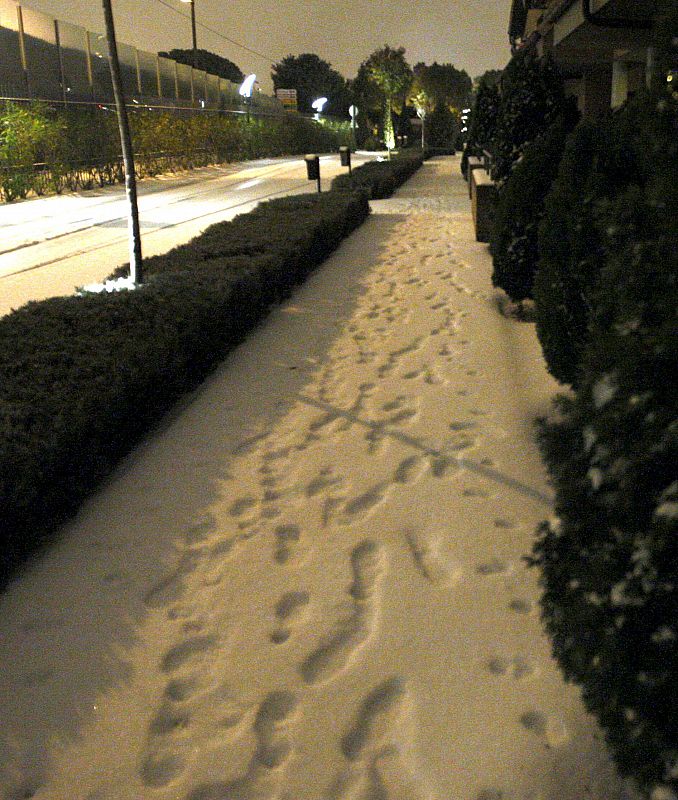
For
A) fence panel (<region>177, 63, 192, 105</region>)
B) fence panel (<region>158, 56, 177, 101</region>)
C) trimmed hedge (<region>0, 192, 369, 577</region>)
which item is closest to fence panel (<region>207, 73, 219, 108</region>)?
fence panel (<region>177, 63, 192, 105</region>)

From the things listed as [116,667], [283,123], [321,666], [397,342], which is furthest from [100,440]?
[283,123]

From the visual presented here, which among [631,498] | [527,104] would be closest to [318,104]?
[527,104]

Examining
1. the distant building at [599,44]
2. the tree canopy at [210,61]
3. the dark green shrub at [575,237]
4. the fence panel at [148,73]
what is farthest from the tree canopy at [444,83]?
the dark green shrub at [575,237]

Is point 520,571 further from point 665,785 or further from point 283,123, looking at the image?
point 283,123

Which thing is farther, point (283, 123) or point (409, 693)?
point (283, 123)

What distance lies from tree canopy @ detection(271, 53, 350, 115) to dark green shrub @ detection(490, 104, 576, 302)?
9204 centimetres

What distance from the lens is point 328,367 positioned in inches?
236

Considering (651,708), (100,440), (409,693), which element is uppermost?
(651,708)

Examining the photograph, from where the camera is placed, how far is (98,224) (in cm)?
1655

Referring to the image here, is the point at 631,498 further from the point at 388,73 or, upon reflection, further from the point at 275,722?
the point at 388,73

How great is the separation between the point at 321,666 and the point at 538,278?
2895 millimetres

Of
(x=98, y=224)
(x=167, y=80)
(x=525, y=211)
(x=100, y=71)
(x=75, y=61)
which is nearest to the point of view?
(x=525, y=211)

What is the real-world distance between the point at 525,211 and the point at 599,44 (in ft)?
17.5

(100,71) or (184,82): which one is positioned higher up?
(184,82)
